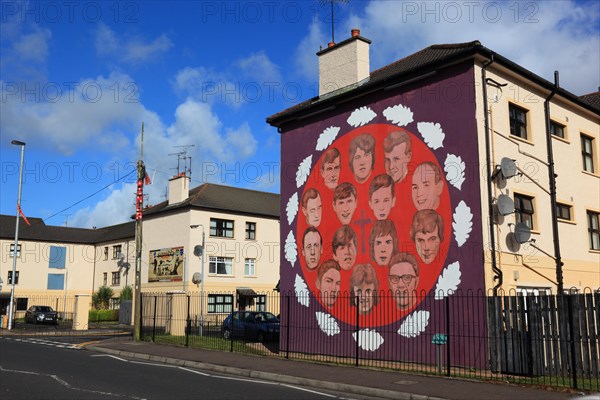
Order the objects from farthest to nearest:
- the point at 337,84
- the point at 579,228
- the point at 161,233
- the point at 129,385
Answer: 1. the point at 161,233
2. the point at 337,84
3. the point at 579,228
4. the point at 129,385

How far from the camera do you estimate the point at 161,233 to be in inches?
1820

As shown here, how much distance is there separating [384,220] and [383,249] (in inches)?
37.4

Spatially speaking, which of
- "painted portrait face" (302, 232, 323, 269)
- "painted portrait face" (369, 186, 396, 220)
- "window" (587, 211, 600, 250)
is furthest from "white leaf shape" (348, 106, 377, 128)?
"window" (587, 211, 600, 250)

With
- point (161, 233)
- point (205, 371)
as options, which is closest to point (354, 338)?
point (205, 371)

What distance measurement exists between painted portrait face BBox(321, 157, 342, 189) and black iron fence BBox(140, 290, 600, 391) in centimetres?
411

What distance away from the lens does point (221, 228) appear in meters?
45.6

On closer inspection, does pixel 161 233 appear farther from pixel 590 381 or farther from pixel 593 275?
pixel 590 381

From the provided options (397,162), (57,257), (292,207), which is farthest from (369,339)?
(57,257)

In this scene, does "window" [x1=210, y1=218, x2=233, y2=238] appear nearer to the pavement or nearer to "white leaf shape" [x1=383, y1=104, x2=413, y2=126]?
the pavement

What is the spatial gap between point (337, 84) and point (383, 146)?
4.12 meters

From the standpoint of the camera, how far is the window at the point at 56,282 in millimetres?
57438

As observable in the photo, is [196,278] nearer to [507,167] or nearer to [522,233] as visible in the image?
[522,233]

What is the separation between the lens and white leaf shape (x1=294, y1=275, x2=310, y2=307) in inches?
819

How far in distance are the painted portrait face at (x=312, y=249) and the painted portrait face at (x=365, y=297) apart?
2.24 meters
